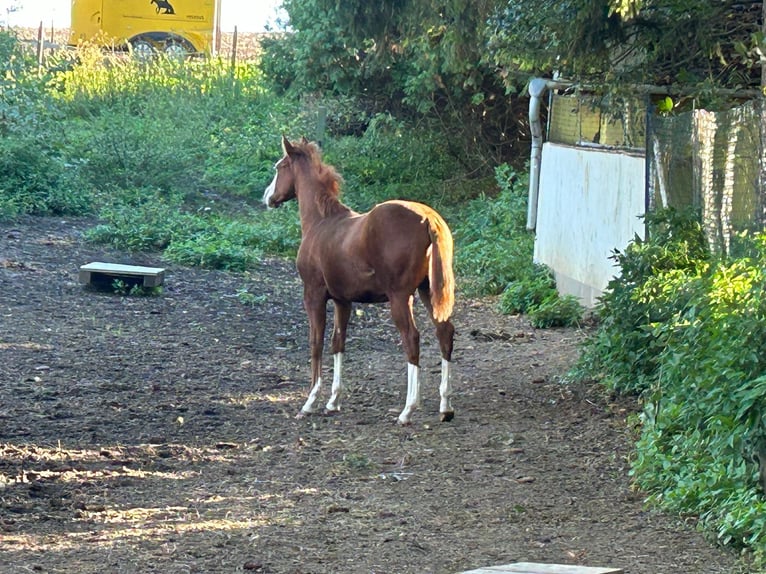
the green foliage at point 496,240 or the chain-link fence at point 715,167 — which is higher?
the chain-link fence at point 715,167

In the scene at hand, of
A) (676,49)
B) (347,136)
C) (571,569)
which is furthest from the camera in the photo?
(347,136)

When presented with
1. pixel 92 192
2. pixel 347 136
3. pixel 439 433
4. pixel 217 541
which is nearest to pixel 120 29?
pixel 347 136

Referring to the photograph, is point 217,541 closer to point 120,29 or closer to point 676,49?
point 676,49

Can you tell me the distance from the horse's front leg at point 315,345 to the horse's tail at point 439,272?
3.76 ft

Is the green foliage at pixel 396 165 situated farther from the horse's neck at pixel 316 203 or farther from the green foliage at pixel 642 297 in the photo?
the green foliage at pixel 642 297

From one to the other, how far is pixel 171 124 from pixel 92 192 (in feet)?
16.9

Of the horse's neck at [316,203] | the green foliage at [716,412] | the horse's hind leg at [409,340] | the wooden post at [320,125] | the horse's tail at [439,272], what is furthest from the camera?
the wooden post at [320,125]

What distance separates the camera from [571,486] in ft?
23.9

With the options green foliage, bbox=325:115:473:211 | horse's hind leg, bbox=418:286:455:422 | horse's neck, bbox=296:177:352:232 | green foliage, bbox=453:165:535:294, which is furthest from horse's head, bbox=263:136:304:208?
green foliage, bbox=325:115:473:211

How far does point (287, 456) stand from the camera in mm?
8086

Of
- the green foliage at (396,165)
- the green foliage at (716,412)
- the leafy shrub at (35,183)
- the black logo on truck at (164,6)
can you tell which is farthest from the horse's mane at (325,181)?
the black logo on truck at (164,6)

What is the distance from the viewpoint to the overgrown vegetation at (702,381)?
580cm

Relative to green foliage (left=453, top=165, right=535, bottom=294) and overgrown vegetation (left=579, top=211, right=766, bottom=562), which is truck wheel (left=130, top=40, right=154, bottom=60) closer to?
green foliage (left=453, top=165, right=535, bottom=294)

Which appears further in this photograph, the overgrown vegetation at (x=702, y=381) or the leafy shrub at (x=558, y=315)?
the leafy shrub at (x=558, y=315)
